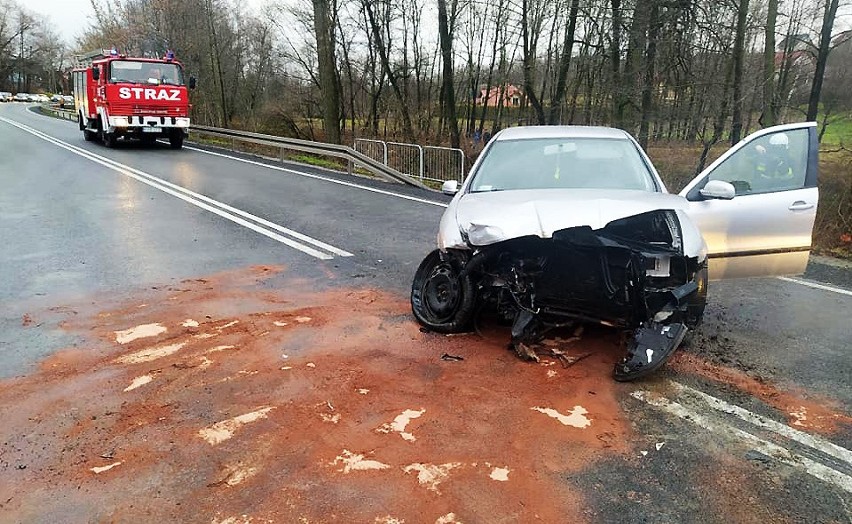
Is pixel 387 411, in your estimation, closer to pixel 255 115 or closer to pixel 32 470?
pixel 32 470

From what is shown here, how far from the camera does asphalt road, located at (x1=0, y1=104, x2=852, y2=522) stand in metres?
2.78

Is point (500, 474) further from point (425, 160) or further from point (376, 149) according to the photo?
point (376, 149)

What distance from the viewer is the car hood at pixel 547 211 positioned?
4.00 m

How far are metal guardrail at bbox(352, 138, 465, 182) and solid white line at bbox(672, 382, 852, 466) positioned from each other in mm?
11122

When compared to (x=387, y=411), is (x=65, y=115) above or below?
above

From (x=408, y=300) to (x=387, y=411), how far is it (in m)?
2.21

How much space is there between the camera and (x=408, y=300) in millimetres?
5656

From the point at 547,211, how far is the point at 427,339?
4.52 ft

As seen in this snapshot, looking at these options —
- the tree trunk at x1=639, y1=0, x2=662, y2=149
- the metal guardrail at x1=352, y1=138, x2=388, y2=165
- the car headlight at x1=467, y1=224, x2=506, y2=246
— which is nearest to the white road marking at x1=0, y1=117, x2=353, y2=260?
the car headlight at x1=467, y1=224, x2=506, y2=246

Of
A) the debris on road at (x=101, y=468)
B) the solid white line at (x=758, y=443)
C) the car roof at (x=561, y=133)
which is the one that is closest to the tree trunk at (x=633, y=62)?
the car roof at (x=561, y=133)

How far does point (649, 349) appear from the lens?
3.91 meters

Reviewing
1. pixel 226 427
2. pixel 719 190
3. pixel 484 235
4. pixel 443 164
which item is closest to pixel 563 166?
pixel 719 190

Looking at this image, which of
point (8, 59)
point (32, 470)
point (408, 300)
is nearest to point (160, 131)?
point (408, 300)

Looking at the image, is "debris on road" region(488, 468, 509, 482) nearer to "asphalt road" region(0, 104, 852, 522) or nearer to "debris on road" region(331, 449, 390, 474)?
"asphalt road" region(0, 104, 852, 522)
